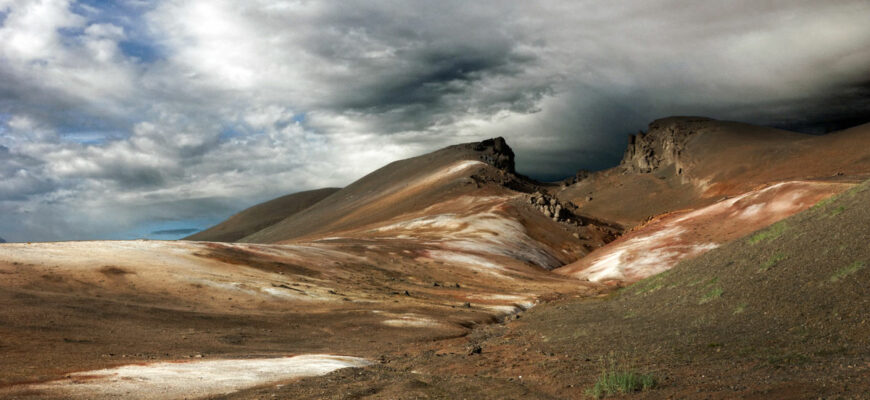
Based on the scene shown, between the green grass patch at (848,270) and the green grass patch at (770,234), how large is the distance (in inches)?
289

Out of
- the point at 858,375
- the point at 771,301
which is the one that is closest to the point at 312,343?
the point at 771,301

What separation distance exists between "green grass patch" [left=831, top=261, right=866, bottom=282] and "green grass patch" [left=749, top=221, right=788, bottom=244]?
24.0ft

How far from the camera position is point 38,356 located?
19.5m

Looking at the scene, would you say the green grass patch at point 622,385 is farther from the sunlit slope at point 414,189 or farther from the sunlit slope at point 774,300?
the sunlit slope at point 414,189

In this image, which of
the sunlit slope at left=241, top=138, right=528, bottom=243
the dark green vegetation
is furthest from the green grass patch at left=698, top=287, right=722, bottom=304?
the sunlit slope at left=241, top=138, right=528, bottom=243


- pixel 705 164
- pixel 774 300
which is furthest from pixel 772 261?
pixel 705 164

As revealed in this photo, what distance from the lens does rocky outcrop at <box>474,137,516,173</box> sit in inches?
6954

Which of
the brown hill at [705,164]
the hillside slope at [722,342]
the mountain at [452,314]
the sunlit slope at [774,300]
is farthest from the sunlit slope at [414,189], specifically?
the hillside slope at [722,342]

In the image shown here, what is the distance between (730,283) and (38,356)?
1003 inches

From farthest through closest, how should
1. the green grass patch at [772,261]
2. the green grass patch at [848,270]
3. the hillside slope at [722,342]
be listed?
the green grass patch at [772,261] < the green grass patch at [848,270] < the hillside slope at [722,342]

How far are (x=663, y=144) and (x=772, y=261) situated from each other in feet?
576

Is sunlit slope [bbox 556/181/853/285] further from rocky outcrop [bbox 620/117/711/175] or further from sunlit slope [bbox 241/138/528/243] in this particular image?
rocky outcrop [bbox 620/117/711/175]

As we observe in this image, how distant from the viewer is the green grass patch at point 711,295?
2083 cm

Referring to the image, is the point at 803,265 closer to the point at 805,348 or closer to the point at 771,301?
the point at 771,301
